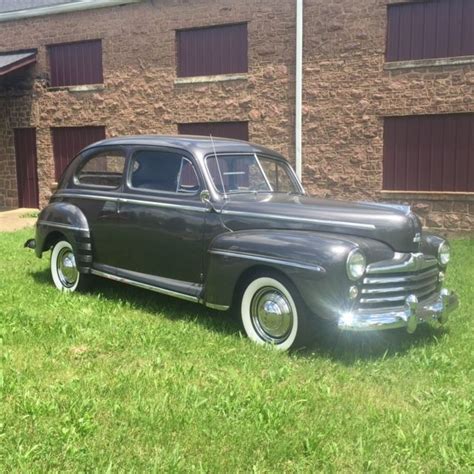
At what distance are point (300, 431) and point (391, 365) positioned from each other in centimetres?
139

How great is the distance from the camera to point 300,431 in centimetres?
338

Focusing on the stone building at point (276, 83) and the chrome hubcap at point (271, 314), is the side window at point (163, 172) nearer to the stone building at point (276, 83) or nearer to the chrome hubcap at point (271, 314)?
the chrome hubcap at point (271, 314)

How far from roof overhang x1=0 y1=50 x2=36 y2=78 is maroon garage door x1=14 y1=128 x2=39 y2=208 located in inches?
73.3

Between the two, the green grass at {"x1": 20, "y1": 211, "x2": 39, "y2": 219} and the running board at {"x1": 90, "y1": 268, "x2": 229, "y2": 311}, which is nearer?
the running board at {"x1": 90, "y1": 268, "x2": 229, "y2": 311}

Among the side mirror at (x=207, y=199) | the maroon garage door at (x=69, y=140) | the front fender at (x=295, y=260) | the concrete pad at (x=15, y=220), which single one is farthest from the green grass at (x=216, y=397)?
the maroon garage door at (x=69, y=140)

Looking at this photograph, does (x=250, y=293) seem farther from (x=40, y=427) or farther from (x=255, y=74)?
(x=255, y=74)

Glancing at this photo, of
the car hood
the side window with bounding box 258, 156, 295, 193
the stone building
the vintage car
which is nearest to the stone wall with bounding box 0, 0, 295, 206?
the stone building

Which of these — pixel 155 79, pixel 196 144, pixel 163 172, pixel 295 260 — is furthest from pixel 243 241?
pixel 155 79

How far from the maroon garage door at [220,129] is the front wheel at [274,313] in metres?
8.70

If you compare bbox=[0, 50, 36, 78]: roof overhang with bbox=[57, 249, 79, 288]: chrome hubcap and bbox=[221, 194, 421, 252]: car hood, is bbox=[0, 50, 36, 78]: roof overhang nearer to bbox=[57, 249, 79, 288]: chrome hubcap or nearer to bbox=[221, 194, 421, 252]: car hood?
bbox=[57, 249, 79, 288]: chrome hubcap

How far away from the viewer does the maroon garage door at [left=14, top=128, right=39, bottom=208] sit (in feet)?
53.4

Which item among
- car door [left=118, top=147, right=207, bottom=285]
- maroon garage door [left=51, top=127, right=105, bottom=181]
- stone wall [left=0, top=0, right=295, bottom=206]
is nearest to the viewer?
car door [left=118, top=147, right=207, bottom=285]

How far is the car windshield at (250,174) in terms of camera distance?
5414mm

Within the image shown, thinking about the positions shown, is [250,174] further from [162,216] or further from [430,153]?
[430,153]
